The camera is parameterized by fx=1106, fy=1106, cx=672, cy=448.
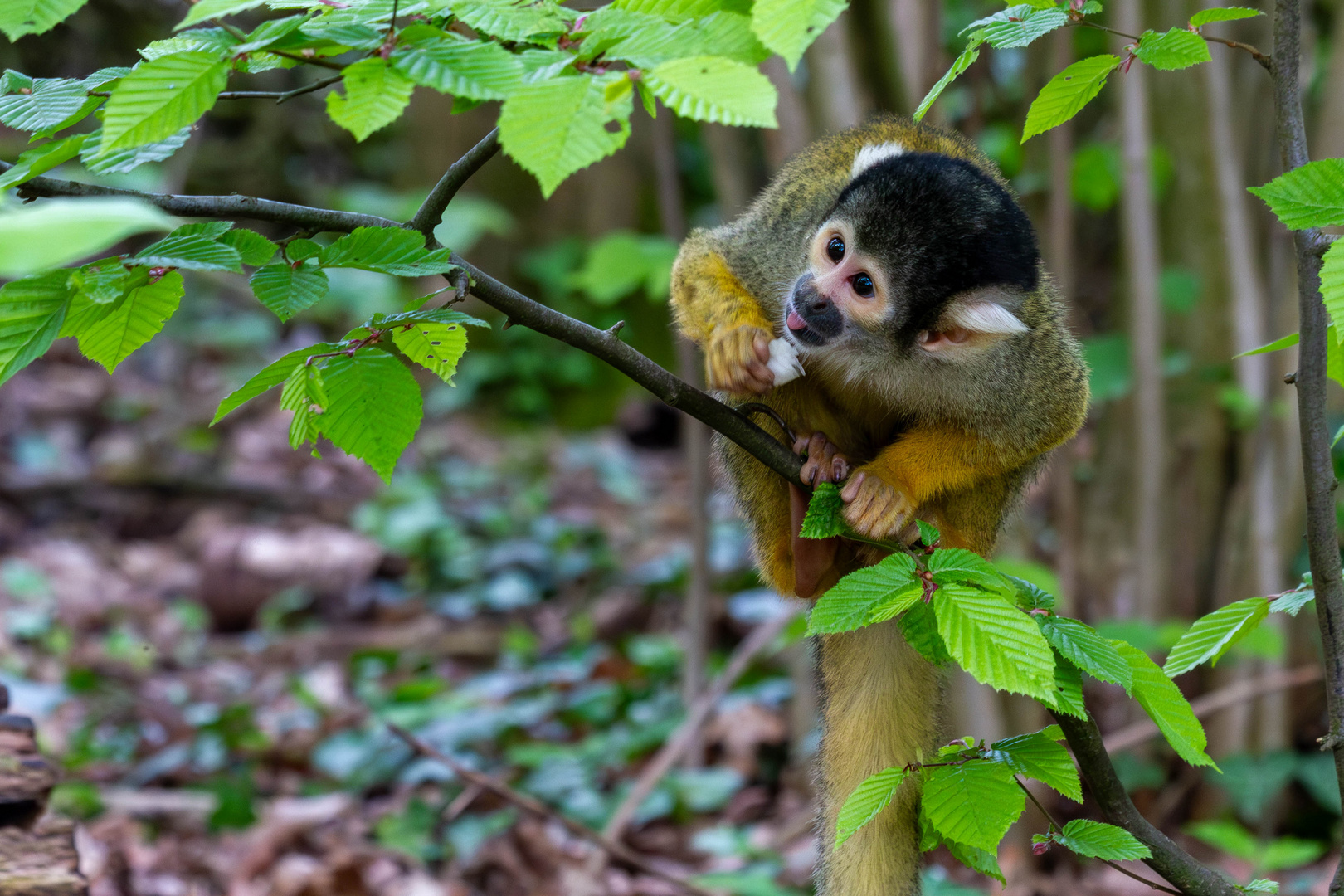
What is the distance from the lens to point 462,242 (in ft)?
16.4

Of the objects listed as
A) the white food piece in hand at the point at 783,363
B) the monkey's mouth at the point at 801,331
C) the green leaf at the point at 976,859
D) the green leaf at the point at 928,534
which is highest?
the monkey's mouth at the point at 801,331

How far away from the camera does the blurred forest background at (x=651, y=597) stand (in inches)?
126

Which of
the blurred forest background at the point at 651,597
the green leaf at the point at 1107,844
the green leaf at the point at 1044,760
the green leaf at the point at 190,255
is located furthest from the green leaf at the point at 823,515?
the blurred forest background at the point at 651,597

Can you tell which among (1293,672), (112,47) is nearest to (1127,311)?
(1293,672)

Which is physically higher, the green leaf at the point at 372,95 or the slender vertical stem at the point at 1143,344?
the green leaf at the point at 372,95

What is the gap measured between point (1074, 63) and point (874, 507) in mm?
816

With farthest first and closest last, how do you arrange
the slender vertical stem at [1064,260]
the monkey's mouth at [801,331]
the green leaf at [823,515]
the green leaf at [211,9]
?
the slender vertical stem at [1064,260]
the monkey's mouth at [801,331]
the green leaf at [823,515]
the green leaf at [211,9]

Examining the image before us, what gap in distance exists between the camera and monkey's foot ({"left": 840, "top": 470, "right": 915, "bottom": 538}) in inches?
73.2

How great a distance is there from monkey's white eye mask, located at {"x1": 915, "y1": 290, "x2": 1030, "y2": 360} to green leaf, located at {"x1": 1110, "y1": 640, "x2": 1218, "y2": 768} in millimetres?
765

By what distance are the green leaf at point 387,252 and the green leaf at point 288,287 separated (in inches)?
1.6

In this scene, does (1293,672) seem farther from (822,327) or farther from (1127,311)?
(822,327)

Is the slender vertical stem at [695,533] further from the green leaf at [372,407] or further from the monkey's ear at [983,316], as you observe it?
the green leaf at [372,407]

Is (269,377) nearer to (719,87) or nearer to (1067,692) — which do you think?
(719,87)

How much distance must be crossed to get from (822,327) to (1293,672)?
95.9 inches
